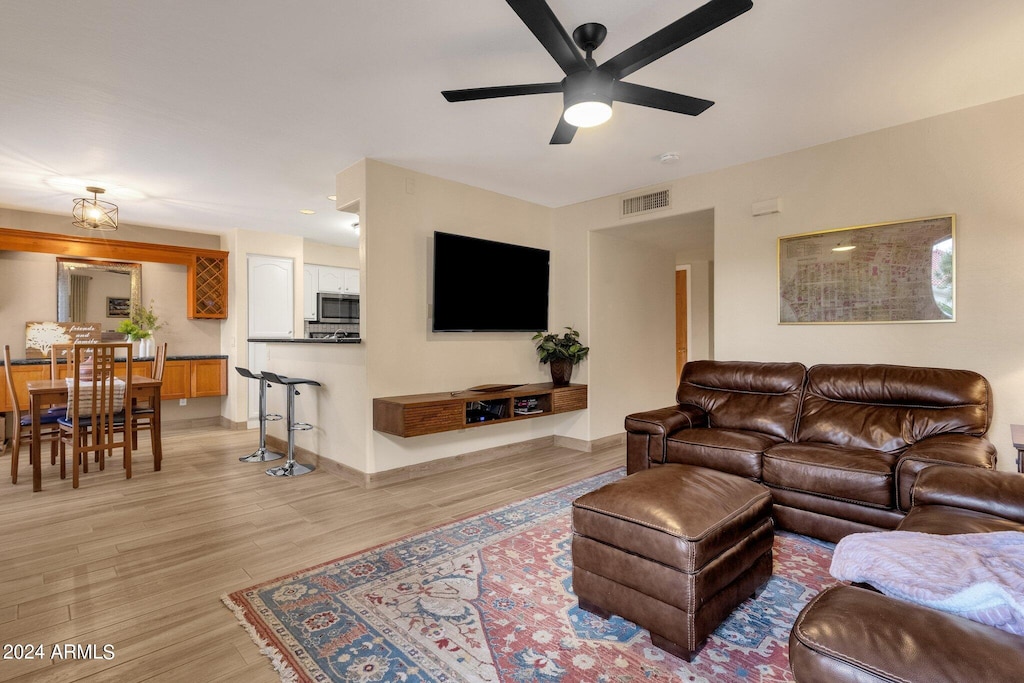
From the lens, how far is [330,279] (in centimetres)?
704

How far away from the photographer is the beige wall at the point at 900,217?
9.39 ft

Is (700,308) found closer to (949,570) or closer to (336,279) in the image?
(336,279)

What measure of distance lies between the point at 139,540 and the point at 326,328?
438 centimetres

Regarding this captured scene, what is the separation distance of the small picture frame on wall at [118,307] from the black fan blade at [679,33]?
21.1 feet

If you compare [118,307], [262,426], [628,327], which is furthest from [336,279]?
[628,327]

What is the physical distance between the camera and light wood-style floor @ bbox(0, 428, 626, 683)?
178 centimetres

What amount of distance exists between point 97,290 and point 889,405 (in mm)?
7807

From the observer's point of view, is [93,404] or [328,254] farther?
[328,254]

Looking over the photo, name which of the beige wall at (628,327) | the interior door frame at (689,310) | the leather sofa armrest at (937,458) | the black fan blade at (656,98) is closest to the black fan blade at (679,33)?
the black fan blade at (656,98)

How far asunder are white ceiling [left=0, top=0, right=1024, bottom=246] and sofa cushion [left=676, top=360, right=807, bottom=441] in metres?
1.65

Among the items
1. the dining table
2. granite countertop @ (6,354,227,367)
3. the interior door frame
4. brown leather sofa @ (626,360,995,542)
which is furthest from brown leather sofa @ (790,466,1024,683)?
the interior door frame

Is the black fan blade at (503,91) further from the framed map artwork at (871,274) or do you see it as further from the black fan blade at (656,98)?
the framed map artwork at (871,274)

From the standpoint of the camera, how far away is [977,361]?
116 inches

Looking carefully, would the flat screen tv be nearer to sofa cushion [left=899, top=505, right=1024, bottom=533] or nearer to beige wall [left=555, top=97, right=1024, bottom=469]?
beige wall [left=555, top=97, right=1024, bottom=469]
